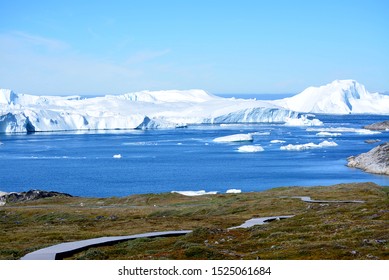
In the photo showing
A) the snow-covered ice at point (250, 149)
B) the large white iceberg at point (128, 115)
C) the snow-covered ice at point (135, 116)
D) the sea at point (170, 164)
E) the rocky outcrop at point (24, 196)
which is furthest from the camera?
the snow-covered ice at point (135, 116)

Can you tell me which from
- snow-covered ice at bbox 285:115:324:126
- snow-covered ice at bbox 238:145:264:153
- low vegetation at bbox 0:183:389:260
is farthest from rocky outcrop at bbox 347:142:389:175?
snow-covered ice at bbox 285:115:324:126

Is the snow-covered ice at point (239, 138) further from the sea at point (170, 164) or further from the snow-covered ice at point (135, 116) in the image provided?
the snow-covered ice at point (135, 116)

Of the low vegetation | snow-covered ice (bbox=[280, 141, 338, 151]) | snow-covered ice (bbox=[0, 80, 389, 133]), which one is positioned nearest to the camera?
the low vegetation

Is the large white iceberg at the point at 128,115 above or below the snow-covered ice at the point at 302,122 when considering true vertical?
above

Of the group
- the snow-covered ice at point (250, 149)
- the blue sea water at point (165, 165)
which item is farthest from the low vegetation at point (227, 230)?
the snow-covered ice at point (250, 149)

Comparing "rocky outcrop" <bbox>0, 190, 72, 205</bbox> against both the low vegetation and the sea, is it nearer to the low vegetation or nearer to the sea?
the sea

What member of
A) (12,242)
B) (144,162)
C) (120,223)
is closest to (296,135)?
(144,162)

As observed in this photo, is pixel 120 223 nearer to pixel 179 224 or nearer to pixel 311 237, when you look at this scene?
pixel 179 224

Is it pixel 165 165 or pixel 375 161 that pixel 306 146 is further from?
pixel 165 165
